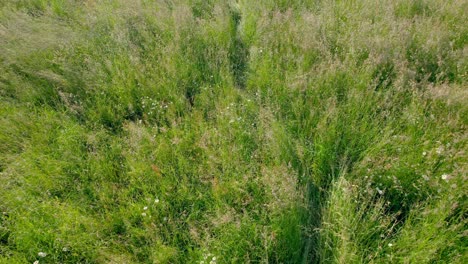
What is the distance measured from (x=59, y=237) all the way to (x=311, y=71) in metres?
2.64

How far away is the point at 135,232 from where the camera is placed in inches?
91.3

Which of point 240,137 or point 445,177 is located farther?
point 240,137

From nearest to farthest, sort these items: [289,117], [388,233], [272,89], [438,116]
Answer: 1. [388,233]
2. [438,116]
3. [289,117]
4. [272,89]

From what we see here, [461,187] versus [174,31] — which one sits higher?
[174,31]

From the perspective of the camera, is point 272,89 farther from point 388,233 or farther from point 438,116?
point 388,233

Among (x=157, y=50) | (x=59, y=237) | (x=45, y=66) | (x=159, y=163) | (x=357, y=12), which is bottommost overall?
(x=59, y=237)

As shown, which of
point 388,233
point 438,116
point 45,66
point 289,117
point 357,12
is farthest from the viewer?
point 357,12

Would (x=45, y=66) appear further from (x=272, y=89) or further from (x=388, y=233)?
(x=388, y=233)

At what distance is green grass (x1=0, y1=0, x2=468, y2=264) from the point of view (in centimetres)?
214

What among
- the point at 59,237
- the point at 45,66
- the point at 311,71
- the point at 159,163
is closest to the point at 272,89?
the point at 311,71

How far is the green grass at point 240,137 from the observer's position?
7.01ft

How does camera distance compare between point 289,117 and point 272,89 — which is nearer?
point 289,117

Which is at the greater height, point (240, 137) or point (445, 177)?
point (445, 177)

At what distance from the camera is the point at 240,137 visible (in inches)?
110
